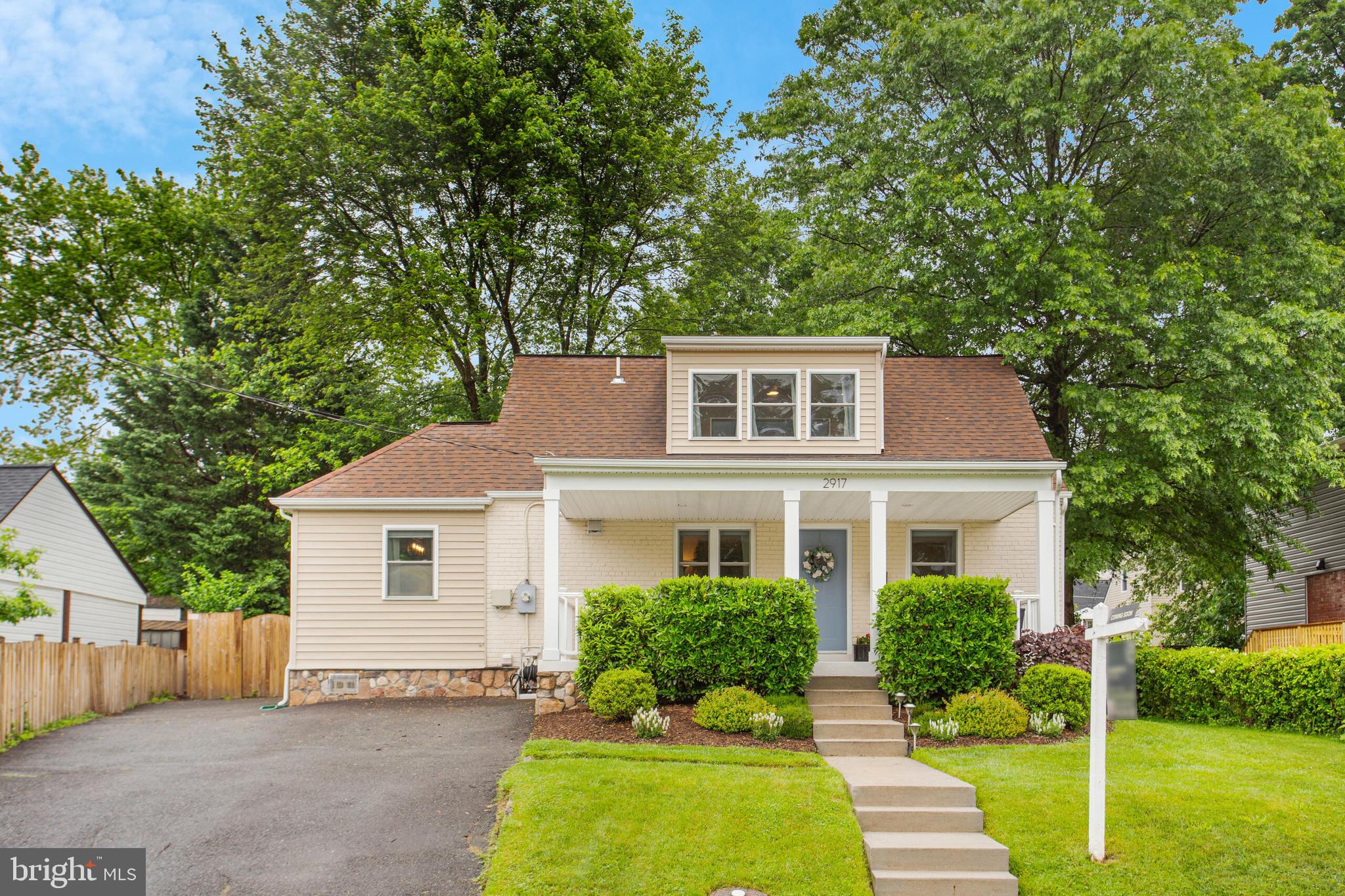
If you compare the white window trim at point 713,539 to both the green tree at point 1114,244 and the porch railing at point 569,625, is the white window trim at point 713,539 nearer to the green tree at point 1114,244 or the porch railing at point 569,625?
the porch railing at point 569,625

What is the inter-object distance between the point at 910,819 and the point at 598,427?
8905 mm

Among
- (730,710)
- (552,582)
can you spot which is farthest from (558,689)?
(730,710)

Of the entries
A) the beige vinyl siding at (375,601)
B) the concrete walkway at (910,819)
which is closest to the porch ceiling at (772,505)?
the beige vinyl siding at (375,601)

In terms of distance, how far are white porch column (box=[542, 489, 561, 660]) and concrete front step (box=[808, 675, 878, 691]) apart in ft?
11.0

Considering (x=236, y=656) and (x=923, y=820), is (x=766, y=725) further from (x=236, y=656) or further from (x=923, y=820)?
(x=236, y=656)

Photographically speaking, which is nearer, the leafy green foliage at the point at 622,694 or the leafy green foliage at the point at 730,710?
the leafy green foliage at the point at 730,710

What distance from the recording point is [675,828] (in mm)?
8391

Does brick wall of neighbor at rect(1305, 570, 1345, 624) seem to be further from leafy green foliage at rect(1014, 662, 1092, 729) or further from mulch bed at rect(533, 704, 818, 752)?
mulch bed at rect(533, 704, 818, 752)

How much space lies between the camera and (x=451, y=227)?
24.8 meters

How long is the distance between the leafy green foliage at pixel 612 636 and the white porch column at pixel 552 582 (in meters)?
0.64

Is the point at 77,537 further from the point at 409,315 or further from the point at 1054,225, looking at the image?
the point at 1054,225

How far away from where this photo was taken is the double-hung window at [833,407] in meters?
15.0

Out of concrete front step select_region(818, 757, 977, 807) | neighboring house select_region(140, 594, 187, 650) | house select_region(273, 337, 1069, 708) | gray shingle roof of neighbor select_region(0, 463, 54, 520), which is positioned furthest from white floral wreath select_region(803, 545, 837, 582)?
neighboring house select_region(140, 594, 187, 650)

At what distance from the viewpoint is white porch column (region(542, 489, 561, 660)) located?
42.8 ft
